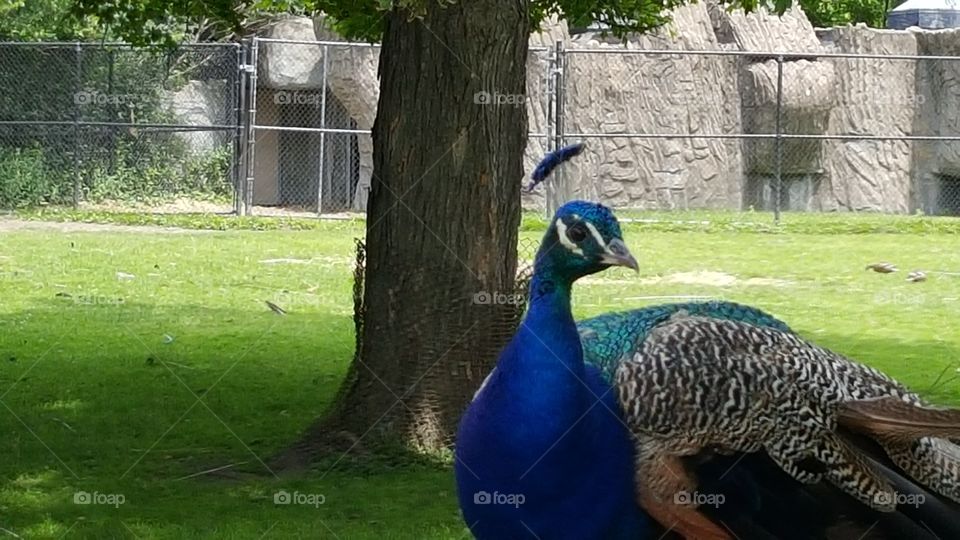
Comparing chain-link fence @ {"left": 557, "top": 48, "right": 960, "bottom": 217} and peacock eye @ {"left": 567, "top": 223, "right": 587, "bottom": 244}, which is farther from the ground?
peacock eye @ {"left": 567, "top": 223, "right": 587, "bottom": 244}

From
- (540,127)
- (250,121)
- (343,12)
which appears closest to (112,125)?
(250,121)

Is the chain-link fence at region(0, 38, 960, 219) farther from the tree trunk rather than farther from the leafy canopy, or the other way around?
the tree trunk

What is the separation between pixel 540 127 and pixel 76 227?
21.2ft

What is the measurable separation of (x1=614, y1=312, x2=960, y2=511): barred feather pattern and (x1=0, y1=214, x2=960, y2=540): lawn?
1.85 m

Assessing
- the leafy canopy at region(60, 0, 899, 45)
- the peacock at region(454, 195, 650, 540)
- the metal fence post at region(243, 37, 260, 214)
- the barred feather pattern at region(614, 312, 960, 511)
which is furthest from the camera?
the metal fence post at region(243, 37, 260, 214)

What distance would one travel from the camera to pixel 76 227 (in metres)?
19.2

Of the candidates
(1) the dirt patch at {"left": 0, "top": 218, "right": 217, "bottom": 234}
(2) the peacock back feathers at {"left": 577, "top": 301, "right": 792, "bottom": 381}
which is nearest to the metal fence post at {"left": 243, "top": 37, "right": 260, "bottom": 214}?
(1) the dirt patch at {"left": 0, "top": 218, "right": 217, "bottom": 234}

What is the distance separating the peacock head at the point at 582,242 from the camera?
4.13 meters

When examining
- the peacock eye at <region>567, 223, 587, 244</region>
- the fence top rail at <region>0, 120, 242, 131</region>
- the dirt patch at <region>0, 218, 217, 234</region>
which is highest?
the peacock eye at <region>567, 223, 587, 244</region>

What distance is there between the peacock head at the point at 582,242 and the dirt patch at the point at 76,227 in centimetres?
1495

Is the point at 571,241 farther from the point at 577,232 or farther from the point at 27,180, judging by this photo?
the point at 27,180

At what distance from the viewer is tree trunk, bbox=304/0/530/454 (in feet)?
22.4

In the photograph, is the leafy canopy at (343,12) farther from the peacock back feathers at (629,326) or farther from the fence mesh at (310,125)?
the fence mesh at (310,125)

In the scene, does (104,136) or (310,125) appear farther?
(310,125)
